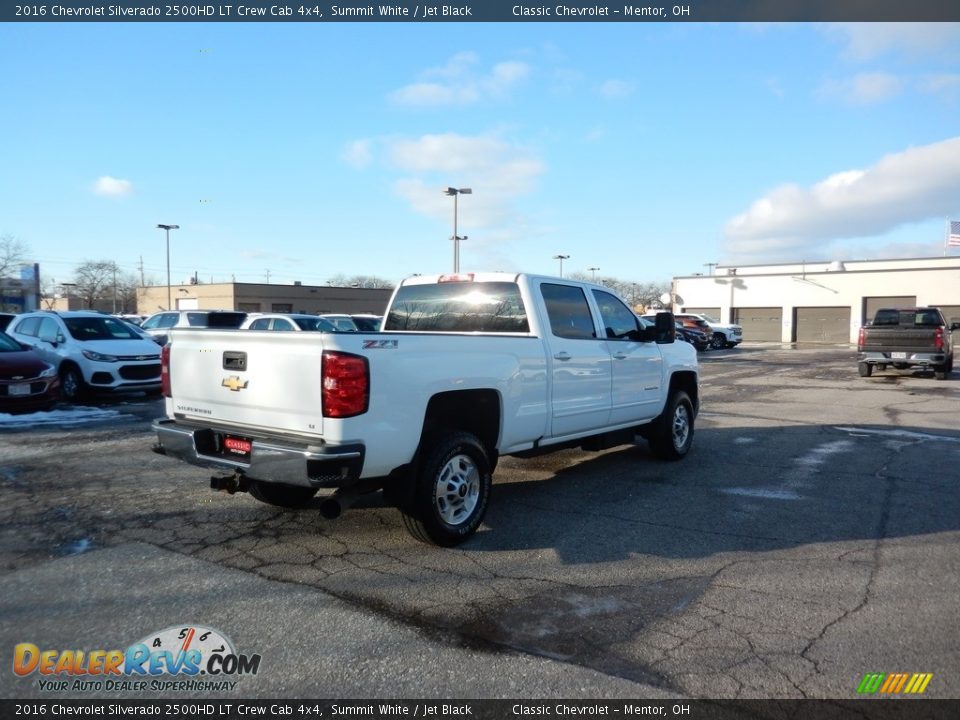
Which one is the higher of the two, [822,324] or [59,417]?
[822,324]

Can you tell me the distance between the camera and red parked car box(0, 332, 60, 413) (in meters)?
10.4

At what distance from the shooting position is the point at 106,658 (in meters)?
3.33

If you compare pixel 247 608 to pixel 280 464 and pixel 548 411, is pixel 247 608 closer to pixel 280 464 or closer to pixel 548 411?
pixel 280 464

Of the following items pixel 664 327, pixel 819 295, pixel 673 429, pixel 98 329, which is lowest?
pixel 673 429

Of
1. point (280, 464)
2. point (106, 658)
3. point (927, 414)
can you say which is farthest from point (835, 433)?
point (106, 658)

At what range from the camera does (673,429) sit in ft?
25.7

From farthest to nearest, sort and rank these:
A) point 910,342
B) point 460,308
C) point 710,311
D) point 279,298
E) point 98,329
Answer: point 279,298
point 710,311
point 910,342
point 98,329
point 460,308

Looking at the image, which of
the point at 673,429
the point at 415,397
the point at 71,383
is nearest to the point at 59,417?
the point at 71,383

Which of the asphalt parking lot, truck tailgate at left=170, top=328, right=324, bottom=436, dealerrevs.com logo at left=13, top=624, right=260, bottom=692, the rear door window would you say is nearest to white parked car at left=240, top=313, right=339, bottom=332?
the asphalt parking lot

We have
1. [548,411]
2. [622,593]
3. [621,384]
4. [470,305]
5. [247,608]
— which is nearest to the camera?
[247,608]

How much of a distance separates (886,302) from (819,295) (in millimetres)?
4462

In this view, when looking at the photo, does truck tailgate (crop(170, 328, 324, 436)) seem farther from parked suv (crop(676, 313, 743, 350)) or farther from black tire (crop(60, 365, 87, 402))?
parked suv (crop(676, 313, 743, 350))

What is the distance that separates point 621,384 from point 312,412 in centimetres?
359

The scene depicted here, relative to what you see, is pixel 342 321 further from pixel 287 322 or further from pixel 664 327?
pixel 664 327
